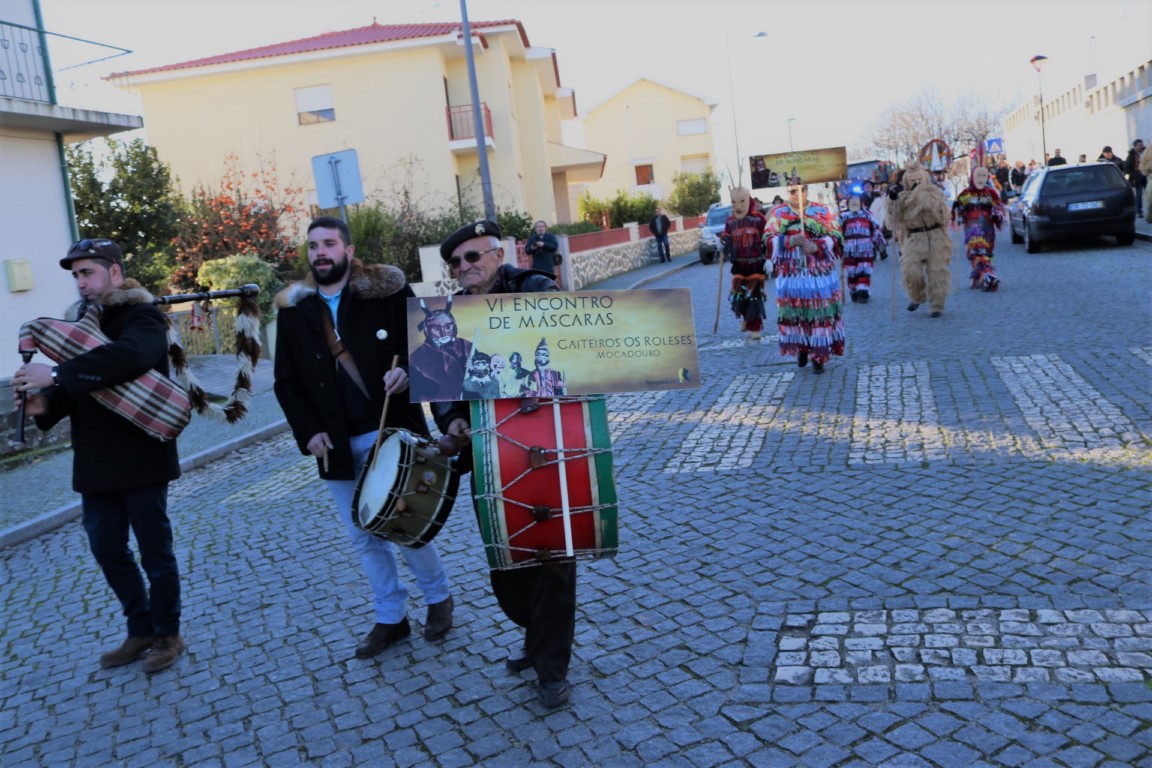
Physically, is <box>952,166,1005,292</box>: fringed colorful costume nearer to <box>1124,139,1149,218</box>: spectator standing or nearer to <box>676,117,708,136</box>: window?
<box>1124,139,1149,218</box>: spectator standing

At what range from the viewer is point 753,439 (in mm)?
7969

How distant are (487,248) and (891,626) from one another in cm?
222

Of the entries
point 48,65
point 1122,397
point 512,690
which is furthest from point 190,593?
point 48,65

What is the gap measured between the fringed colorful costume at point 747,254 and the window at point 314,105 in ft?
70.2

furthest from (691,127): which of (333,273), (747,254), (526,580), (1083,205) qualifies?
(526,580)

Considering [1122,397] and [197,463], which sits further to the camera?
[197,463]

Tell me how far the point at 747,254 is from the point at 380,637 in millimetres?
8975

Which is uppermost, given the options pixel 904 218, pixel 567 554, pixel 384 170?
pixel 384 170

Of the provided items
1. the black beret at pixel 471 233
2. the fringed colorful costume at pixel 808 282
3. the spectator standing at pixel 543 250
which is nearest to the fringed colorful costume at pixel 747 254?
the fringed colorful costume at pixel 808 282

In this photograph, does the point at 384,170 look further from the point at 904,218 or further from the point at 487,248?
the point at 487,248

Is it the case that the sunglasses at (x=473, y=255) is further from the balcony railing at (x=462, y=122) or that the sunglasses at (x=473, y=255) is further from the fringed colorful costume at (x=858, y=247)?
the balcony railing at (x=462, y=122)

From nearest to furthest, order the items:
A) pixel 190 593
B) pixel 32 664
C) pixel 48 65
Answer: pixel 32 664, pixel 190 593, pixel 48 65

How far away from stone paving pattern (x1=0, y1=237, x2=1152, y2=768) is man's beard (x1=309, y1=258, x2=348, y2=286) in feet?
5.45

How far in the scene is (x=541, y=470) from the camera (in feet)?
12.2
